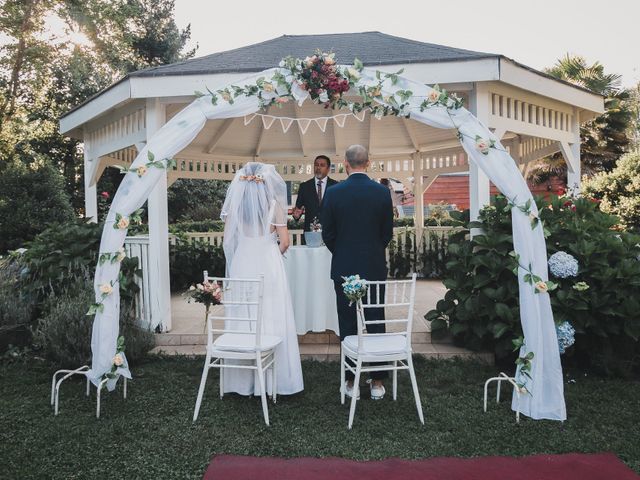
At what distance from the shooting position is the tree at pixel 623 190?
32.9 feet

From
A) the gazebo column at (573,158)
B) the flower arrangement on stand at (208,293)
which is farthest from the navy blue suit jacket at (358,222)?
the gazebo column at (573,158)

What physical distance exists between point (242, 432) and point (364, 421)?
879mm

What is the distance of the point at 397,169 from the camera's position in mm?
10336

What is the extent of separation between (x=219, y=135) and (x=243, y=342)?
216 inches

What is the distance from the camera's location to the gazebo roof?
5.46m

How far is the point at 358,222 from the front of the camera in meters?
4.32

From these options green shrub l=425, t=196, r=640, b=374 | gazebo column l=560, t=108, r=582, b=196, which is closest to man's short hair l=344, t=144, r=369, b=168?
green shrub l=425, t=196, r=640, b=374

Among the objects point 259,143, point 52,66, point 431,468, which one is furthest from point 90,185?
point 52,66

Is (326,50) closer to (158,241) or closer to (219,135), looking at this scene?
(219,135)

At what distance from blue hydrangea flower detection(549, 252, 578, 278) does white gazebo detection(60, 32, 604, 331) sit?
1.00 metres

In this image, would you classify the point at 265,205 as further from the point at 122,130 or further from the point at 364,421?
the point at 122,130

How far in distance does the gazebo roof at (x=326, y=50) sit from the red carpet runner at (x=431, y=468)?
11.4ft

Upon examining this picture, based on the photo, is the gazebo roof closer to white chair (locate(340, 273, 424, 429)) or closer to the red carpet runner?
white chair (locate(340, 273, 424, 429))

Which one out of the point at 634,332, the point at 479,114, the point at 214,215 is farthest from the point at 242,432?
the point at 214,215
